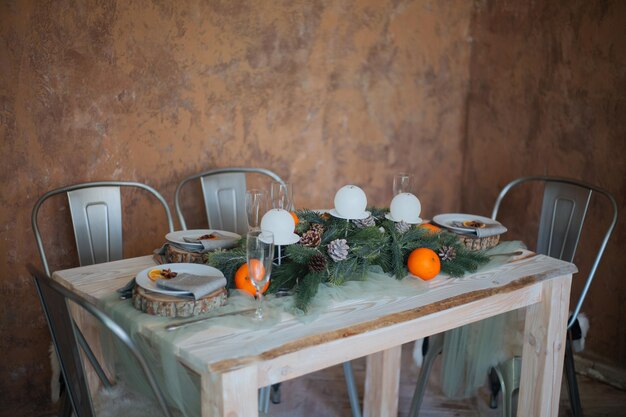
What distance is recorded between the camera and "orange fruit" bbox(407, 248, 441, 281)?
1.71 metres

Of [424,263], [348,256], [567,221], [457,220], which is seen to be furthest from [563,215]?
[348,256]

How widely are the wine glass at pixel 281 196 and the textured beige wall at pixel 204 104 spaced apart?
92cm

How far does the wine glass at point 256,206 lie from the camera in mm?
1733

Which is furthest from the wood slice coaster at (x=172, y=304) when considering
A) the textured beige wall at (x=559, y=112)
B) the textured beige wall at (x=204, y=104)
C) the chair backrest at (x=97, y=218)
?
the textured beige wall at (x=559, y=112)

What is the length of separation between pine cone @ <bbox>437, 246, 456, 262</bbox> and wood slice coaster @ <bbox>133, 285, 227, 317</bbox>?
659 millimetres

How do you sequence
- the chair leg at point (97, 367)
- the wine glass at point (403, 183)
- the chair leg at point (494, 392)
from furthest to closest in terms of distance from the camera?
the chair leg at point (494, 392)
the wine glass at point (403, 183)
the chair leg at point (97, 367)

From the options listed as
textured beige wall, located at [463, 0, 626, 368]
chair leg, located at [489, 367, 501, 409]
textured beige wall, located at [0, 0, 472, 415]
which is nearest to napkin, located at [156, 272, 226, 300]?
textured beige wall, located at [0, 0, 472, 415]

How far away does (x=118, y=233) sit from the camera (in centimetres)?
233

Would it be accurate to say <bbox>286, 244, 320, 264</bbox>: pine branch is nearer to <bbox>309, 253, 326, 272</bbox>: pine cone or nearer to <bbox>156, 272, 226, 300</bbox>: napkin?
<bbox>309, 253, 326, 272</bbox>: pine cone

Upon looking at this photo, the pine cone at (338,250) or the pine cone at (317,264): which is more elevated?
the pine cone at (338,250)

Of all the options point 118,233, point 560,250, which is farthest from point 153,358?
point 560,250

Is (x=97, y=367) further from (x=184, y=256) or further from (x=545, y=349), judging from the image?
A: (x=545, y=349)

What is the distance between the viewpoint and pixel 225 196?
103 inches

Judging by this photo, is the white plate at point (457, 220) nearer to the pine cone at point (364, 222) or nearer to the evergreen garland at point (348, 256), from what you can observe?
the evergreen garland at point (348, 256)
